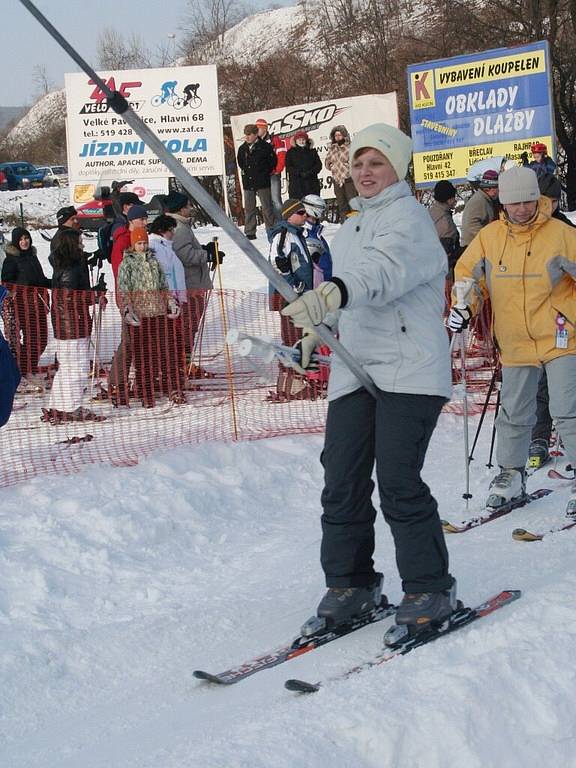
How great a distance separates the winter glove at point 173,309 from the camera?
921 cm

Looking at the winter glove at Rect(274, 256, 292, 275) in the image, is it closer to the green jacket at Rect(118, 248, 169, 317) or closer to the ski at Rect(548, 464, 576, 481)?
the green jacket at Rect(118, 248, 169, 317)

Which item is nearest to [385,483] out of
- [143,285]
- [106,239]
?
[143,285]

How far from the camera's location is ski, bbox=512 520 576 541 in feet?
18.9

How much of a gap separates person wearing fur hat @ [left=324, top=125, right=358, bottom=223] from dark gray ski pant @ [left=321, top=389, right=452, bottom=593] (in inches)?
427

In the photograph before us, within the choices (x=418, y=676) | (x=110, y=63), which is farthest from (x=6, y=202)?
(x=418, y=676)

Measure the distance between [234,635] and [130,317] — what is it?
16.0 feet

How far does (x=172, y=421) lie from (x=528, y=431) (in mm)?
3420

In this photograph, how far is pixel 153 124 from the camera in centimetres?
1847

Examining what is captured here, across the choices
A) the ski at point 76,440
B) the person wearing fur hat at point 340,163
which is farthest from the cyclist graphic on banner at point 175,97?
the ski at point 76,440

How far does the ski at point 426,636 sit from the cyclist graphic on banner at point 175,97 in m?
15.3

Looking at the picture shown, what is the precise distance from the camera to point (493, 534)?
19.5 ft

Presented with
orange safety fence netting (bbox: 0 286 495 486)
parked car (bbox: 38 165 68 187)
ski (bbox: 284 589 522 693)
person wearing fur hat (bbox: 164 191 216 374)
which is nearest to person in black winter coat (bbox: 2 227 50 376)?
orange safety fence netting (bbox: 0 286 495 486)

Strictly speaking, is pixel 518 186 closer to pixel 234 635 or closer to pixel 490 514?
pixel 490 514

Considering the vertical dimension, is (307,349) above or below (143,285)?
below
